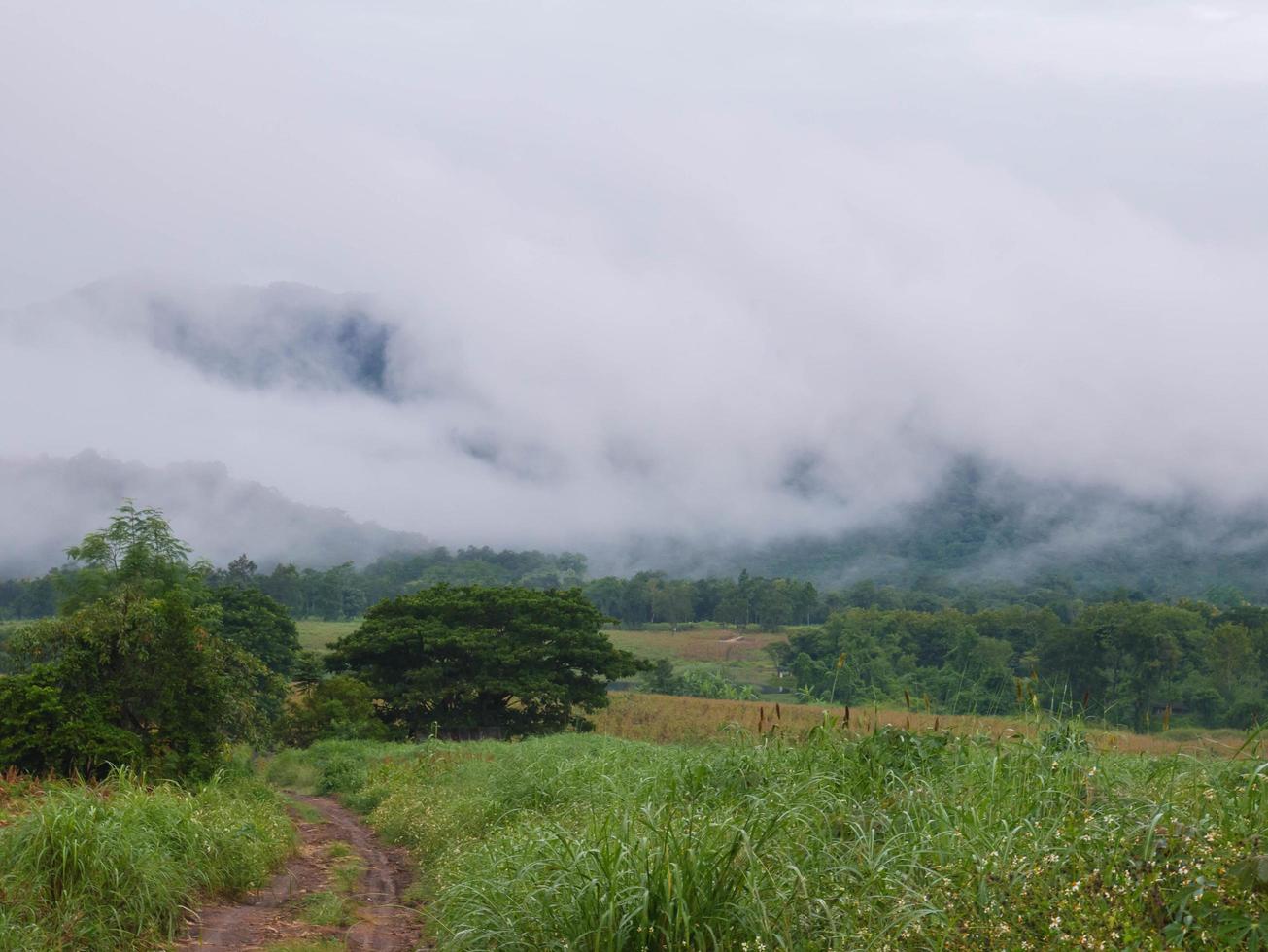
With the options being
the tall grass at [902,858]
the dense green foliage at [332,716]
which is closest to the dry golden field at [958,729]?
the tall grass at [902,858]

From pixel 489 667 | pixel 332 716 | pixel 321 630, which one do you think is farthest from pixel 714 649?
pixel 332 716

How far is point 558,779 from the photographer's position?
1041 cm

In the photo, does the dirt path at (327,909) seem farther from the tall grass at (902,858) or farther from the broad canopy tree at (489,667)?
the broad canopy tree at (489,667)

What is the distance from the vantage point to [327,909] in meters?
7.78

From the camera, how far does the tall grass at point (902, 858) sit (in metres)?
3.93

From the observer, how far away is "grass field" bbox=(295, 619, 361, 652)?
74.4 meters

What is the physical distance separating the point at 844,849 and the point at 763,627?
293ft

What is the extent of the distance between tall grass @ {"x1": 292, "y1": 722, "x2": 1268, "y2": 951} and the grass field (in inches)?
2568

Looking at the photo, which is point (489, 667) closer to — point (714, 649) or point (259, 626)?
point (259, 626)

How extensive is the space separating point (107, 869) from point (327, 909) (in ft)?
5.80

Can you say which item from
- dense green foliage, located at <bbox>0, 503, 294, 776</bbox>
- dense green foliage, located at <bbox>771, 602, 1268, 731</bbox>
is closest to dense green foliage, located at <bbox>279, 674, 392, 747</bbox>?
dense green foliage, located at <bbox>0, 503, 294, 776</bbox>

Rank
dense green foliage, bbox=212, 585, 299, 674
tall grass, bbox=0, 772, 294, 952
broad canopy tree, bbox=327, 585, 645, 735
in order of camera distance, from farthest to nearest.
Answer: dense green foliage, bbox=212, 585, 299, 674
broad canopy tree, bbox=327, 585, 645, 735
tall grass, bbox=0, 772, 294, 952

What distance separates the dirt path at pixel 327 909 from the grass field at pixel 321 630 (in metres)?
59.5

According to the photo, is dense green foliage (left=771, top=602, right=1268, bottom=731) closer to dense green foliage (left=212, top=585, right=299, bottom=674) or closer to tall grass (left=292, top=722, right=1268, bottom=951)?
dense green foliage (left=212, top=585, right=299, bottom=674)
